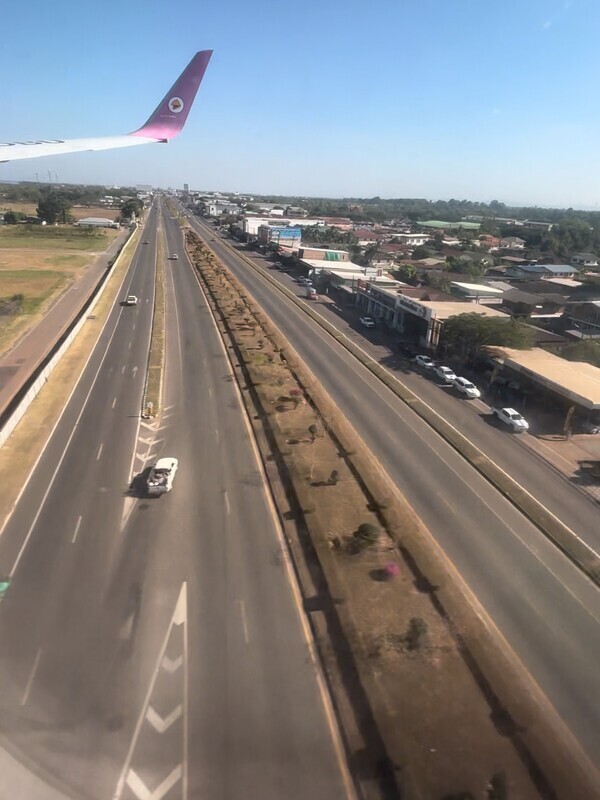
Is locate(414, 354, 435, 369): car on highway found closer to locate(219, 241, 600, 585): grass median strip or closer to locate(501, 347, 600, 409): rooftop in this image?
locate(219, 241, 600, 585): grass median strip

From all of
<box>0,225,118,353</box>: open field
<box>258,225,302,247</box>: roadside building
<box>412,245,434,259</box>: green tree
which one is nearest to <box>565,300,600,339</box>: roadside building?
<box>0,225,118,353</box>: open field

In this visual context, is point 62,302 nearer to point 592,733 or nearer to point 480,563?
point 480,563

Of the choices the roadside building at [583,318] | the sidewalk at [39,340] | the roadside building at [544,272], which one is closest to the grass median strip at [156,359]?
the sidewalk at [39,340]

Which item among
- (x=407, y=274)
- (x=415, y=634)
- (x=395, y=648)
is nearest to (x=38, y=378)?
(x=395, y=648)

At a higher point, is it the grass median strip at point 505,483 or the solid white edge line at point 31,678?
the grass median strip at point 505,483

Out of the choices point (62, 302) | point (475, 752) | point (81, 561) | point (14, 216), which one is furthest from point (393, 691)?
point (14, 216)

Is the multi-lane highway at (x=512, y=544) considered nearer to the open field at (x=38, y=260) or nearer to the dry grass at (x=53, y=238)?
the open field at (x=38, y=260)
